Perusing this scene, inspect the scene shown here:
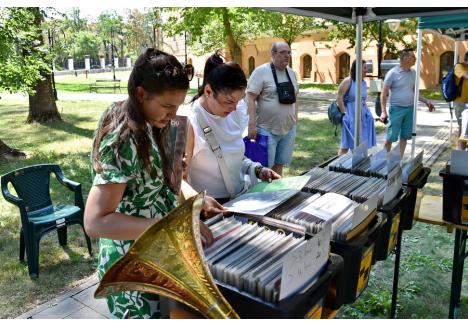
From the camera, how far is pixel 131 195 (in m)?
1.41

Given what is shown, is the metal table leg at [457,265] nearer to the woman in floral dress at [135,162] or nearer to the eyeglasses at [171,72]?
the woman in floral dress at [135,162]

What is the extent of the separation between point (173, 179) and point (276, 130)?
3.09 m

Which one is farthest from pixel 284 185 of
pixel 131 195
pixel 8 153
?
pixel 8 153

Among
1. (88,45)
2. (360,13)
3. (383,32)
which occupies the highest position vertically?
(88,45)

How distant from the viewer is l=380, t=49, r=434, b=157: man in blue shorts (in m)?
6.12

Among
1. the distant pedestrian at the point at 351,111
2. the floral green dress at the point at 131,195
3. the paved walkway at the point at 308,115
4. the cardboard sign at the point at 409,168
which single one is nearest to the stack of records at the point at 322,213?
the floral green dress at the point at 131,195

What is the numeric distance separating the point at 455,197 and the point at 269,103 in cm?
250

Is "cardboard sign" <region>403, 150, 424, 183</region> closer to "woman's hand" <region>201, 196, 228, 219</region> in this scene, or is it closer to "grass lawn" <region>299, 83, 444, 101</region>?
"woman's hand" <region>201, 196, 228, 219</region>

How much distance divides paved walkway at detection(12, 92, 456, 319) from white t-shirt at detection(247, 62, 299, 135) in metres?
2.26

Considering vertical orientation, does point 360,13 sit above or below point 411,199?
above

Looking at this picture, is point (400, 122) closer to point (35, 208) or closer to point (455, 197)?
point (455, 197)

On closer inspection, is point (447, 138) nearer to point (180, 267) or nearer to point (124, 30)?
point (180, 267)

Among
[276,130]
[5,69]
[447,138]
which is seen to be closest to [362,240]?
[276,130]

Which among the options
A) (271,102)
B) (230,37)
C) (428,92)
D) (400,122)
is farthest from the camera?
(428,92)
